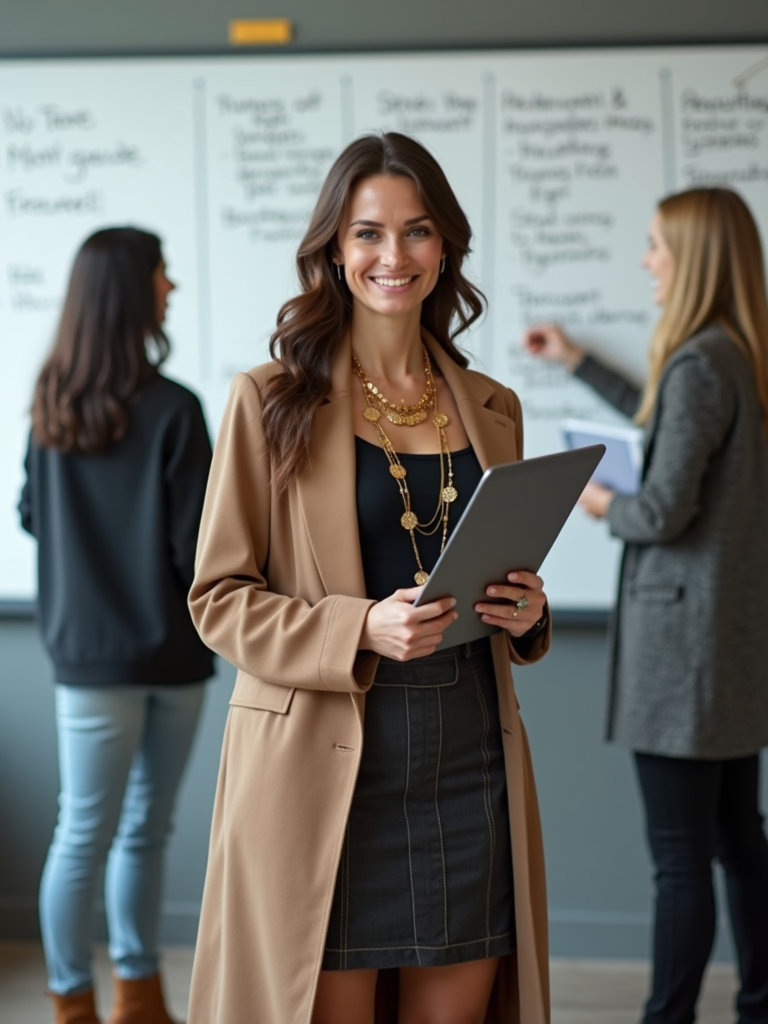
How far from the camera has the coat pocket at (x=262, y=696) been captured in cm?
155

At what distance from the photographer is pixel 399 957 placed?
1.54 metres

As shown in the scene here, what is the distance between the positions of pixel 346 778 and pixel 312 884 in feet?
0.48

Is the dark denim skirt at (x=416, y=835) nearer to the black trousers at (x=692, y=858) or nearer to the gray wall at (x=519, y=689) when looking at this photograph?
the black trousers at (x=692, y=858)

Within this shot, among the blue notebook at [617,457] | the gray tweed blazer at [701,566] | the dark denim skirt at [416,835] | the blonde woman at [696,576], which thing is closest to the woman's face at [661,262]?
the blonde woman at [696,576]

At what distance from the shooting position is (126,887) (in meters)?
2.60

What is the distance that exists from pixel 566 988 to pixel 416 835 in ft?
5.55

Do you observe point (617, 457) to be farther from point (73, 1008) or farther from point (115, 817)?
point (73, 1008)

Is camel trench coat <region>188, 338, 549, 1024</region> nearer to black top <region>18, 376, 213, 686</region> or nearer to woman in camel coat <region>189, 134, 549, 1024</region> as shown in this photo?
woman in camel coat <region>189, 134, 549, 1024</region>

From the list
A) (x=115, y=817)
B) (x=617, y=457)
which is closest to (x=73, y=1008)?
(x=115, y=817)

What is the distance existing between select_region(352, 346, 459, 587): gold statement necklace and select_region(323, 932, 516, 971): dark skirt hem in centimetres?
50

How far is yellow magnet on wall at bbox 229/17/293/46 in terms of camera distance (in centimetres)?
306

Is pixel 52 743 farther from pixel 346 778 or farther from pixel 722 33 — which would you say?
pixel 722 33

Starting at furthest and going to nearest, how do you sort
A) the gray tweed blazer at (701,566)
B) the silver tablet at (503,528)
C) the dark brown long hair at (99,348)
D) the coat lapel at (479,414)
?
the dark brown long hair at (99,348), the gray tweed blazer at (701,566), the coat lapel at (479,414), the silver tablet at (503,528)

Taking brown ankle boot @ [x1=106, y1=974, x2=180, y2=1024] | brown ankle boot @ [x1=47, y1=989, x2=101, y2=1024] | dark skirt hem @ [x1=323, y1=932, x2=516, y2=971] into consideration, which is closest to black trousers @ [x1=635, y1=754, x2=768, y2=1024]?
dark skirt hem @ [x1=323, y1=932, x2=516, y2=971]
